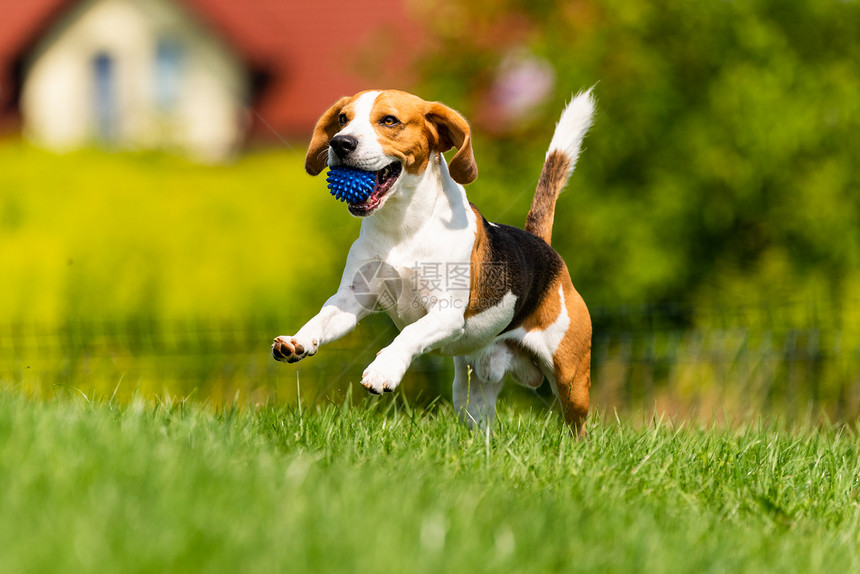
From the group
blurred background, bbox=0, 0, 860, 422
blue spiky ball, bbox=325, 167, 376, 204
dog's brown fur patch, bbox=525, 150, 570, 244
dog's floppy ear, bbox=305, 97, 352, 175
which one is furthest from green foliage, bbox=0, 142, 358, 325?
blue spiky ball, bbox=325, 167, 376, 204

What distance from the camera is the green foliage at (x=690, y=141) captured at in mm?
9750

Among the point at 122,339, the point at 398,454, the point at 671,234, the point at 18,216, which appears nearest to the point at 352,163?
the point at 398,454

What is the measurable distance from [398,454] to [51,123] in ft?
64.6

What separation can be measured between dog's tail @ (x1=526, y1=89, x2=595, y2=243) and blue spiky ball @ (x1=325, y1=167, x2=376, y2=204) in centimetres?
169

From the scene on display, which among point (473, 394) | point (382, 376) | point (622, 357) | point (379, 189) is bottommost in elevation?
point (622, 357)

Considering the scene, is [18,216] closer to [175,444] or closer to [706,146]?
[706,146]

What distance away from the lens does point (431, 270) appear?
447cm

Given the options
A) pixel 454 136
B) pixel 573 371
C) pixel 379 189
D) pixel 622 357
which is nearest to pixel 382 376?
pixel 379 189

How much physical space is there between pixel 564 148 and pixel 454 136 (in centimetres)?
129

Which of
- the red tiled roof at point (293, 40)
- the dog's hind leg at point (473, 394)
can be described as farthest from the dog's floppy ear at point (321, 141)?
the red tiled roof at point (293, 40)

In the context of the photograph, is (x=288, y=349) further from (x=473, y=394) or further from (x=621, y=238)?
(x=621, y=238)

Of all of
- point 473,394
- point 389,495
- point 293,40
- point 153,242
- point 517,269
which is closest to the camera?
point 389,495

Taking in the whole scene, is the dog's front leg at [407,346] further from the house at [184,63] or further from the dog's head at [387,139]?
the house at [184,63]

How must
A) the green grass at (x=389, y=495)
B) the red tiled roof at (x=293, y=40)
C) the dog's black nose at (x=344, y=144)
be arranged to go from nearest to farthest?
the green grass at (x=389, y=495) → the dog's black nose at (x=344, y=144) → the red tiled roof at (x=293, y=40)
